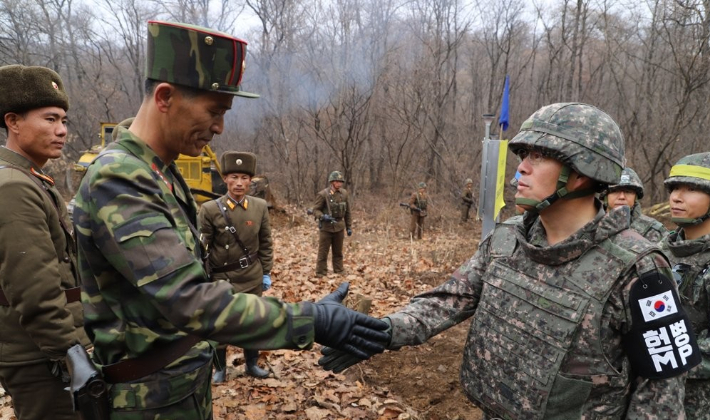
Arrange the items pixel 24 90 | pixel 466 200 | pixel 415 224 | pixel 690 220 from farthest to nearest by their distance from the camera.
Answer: pixel 466 200 → pixel 415 224 → pixel 690 220 → pixel 24 90

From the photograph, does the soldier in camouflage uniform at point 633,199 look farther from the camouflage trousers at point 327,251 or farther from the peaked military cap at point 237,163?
the camouflage trousers at point 327,251

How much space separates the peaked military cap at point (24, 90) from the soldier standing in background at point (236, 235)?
218 centimetres

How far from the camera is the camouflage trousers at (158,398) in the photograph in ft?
5.98

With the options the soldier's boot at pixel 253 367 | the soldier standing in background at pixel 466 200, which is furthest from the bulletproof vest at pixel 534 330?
the soldier standing in background at pixel 466 200

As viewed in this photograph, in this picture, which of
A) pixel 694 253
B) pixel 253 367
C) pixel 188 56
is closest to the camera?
pixel 188 56

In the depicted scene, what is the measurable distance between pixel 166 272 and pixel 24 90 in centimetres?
183

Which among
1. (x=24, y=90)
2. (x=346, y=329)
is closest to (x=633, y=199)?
(x=346, y=329)

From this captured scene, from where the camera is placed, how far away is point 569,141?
6.25 ft

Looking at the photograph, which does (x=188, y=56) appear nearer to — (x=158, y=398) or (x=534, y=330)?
(x=158, y=398)

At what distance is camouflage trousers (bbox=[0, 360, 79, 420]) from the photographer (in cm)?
239

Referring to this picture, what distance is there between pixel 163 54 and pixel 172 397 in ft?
4.79

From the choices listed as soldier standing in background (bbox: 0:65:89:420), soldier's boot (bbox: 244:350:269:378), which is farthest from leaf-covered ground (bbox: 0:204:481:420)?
soldier standing in background (bbox: 0:65:89:420)

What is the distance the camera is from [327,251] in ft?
29.7

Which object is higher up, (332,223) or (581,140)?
(581,140)
